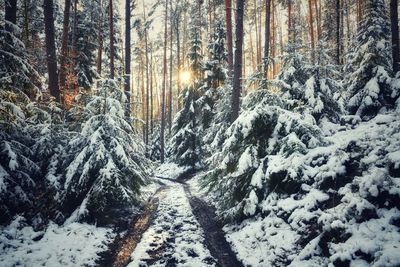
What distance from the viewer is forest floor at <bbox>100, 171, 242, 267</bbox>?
6500 millimetres

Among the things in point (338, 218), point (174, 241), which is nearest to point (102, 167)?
point (174, 241)

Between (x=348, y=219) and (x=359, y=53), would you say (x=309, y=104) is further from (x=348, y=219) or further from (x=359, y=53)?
(x=348, y=219)

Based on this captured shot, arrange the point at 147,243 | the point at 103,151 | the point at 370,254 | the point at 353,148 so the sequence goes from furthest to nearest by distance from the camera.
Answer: the point at 103,151 → the point at 147,243 → the point at 353,148 → the point at 370,254

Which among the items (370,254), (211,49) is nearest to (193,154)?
(211,49)

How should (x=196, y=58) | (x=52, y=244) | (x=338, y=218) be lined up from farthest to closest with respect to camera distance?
(x=196, y=58), (x=52, y=244), (x=338, y=218)

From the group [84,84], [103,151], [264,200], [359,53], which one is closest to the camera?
[264,200]

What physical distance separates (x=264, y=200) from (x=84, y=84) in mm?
17197

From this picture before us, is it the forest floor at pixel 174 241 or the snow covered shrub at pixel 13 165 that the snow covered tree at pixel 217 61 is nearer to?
the forest floor at pixel 174 241

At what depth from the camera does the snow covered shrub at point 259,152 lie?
25.5 feet

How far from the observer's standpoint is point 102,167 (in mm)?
9086

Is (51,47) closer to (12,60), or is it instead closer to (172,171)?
(12,60)

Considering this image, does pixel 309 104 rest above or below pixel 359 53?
below

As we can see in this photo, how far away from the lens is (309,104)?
10.6 m

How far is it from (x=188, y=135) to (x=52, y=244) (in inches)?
573
